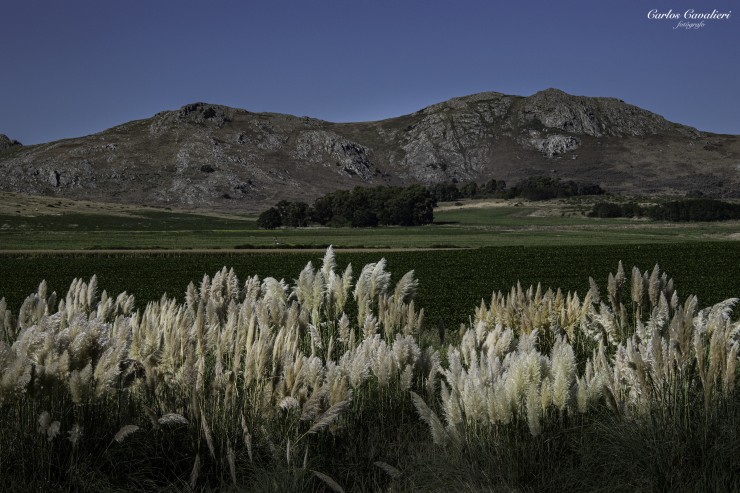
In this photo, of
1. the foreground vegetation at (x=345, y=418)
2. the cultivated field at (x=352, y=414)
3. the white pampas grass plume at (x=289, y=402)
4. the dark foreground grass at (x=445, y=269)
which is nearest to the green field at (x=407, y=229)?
the dark foreground grass at (x=445, y=269)

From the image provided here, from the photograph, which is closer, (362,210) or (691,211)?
(691,211)

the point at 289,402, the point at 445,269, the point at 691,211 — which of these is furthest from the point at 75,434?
the point at 691,211

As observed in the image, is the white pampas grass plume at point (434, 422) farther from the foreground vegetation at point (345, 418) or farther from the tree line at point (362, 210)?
the tree line at point (362, 210)

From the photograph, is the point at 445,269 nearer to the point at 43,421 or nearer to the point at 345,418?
the point at 345,418

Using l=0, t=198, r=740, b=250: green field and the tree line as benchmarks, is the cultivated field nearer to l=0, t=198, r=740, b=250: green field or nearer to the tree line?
l=0, t=198, r=740, b=250: green field

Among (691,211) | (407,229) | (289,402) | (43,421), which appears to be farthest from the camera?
(691,211)

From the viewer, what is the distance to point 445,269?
45906 mm

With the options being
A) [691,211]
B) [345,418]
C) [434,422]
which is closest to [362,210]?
[691,211]

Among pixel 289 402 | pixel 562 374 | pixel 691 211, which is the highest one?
pixel 562 374

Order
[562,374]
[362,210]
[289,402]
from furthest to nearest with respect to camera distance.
Answer: [362,210] < [289,402] < [562,374]

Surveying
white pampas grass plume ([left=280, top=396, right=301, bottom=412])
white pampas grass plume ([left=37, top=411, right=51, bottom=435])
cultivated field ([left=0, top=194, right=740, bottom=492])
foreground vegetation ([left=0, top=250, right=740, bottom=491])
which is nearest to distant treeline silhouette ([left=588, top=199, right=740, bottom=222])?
cultivated field ([left=0, top=194, right=740, bottom=492])

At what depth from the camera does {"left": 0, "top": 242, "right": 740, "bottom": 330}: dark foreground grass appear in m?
32.5

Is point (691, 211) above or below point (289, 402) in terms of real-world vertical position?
below

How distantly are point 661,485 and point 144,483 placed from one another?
14.4 ft
